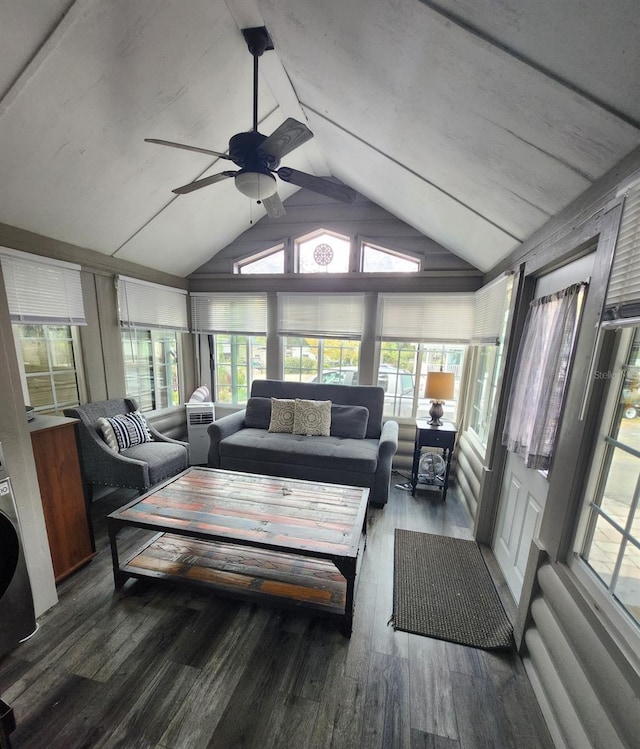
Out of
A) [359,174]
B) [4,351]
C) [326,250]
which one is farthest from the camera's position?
[326,250]

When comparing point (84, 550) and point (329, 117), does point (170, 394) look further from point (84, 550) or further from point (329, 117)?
point (329, 117)

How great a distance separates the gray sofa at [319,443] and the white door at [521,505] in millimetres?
968

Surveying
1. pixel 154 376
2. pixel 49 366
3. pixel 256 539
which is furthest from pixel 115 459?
pixel 256 539

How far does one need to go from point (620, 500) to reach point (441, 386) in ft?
6.58

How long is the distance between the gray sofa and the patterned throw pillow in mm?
690

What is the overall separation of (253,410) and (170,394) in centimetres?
134

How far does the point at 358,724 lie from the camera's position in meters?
1.28

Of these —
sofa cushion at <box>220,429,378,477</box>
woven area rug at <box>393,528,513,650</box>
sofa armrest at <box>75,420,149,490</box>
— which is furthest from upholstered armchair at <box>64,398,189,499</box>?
woven area rug at <box>393,528,513,650</box>

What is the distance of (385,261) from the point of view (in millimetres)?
3766

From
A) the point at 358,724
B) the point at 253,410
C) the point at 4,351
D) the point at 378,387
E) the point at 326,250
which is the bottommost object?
the point at 358,724

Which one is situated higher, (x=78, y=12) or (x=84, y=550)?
(x=78, y=12)

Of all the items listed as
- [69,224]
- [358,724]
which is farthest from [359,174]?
[358,724]

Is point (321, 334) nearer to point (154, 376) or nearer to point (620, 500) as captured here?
point (154, 376)

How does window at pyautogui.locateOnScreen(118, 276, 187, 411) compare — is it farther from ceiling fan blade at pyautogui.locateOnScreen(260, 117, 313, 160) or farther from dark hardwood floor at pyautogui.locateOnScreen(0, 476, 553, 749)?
ceiling fan blade at pyautogui.locateOnScreen(260, 117, 313, 160)
